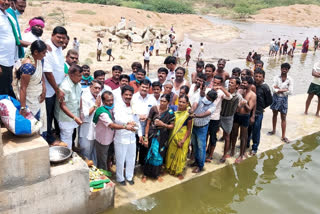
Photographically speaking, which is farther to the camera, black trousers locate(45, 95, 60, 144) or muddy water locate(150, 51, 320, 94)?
muddy water locate(150, 51, 320, 94)

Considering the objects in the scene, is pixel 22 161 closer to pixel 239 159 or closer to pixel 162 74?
pixel 162 74

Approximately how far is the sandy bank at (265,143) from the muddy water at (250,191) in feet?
0.37

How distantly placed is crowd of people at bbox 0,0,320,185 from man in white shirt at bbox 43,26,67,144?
0.04ft

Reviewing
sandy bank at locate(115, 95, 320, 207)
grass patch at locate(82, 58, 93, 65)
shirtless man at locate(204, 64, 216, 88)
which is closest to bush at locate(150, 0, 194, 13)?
grass patch at locate(82, 58, 93, 65)

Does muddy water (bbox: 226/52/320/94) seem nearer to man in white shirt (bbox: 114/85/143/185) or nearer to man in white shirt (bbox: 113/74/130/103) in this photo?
man in white shirt (bbox: 113/74/130/103)

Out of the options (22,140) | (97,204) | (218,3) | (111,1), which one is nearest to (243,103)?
(97,204)

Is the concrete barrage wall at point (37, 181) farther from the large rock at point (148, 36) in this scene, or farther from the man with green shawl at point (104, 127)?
the large rock at point (148, 36)

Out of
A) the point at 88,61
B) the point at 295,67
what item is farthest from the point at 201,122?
the point at 295,67

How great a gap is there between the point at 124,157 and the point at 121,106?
2.64 feet

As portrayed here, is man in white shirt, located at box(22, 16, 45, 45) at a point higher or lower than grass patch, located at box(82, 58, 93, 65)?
higher

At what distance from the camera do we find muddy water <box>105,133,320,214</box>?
14.9 ft

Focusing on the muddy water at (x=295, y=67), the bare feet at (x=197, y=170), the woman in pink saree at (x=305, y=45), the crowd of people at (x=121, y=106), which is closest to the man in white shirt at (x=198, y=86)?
the crowd of people at (x=121, y=106)

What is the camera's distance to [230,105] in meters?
5.34

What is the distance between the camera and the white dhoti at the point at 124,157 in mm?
4445
